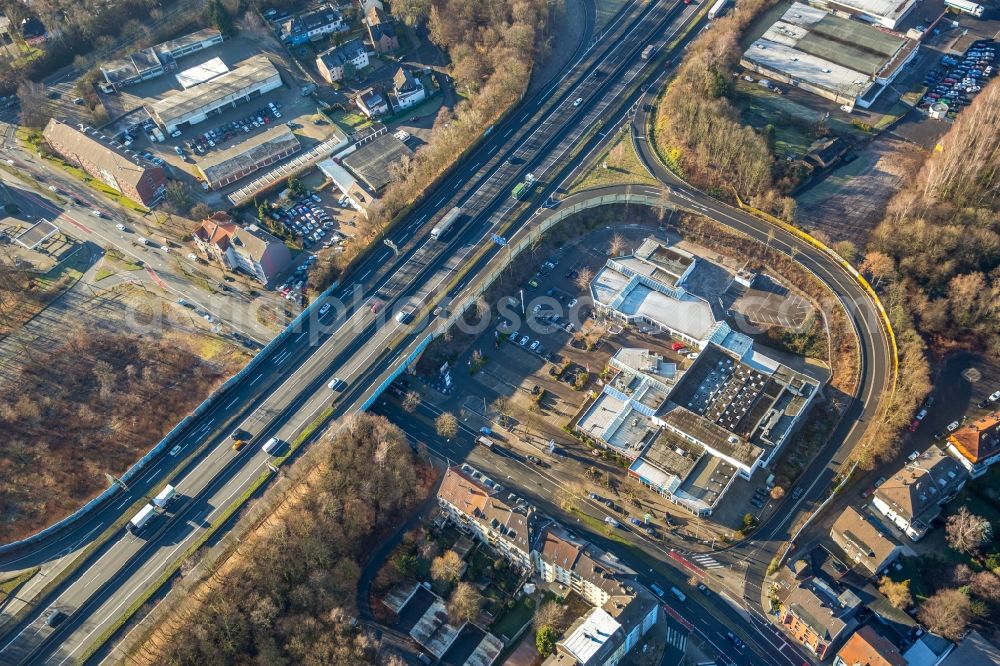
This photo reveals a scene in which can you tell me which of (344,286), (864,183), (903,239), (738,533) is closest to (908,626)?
(738,533)

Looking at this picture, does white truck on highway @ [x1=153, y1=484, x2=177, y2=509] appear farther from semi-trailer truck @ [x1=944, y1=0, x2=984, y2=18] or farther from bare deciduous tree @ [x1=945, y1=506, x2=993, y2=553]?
semi-trailer truck @ [x1=944, y1=0, x2=984, y2=18]

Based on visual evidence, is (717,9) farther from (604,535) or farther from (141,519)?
(141,519)

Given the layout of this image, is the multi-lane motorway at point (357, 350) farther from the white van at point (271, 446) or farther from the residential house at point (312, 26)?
the residential house at point (312, 26)

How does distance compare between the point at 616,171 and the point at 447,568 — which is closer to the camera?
the point at 447,568

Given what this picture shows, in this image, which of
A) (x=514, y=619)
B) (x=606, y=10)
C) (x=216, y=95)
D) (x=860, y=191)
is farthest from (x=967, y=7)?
(x=216, y=95)

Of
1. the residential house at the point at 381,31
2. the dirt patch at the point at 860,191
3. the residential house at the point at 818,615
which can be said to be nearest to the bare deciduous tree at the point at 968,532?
the residential house at the point at 818,615

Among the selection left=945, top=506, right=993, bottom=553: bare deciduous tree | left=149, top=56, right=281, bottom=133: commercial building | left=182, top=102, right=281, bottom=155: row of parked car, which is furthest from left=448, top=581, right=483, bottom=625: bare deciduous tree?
left=149, top=56, right=281, bottom=133: commercial building

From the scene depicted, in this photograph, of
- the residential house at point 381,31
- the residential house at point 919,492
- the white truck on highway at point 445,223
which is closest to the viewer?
the residential house at point 919,492
